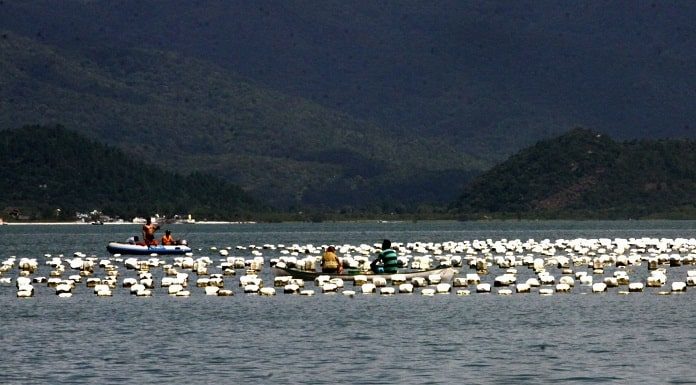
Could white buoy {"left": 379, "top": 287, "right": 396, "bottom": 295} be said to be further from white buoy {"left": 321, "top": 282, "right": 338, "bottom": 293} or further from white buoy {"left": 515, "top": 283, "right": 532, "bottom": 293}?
white buoy {"left": 515, "top": 283, "right": 532, "bottom": 293}

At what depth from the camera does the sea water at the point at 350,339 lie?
45906mm

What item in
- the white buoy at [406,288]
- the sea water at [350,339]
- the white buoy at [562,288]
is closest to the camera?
the sea water at [350,339]

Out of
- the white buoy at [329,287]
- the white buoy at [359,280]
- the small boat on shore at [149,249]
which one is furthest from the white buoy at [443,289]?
the small boat on shore at [149,249]

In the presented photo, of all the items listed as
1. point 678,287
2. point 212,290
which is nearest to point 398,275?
point 212,290

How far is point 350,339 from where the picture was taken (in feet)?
176

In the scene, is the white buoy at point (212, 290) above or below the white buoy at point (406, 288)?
below

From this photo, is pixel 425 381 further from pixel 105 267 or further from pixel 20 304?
pixel 105 267

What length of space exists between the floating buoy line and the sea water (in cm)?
184

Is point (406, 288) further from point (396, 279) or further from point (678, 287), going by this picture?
point (678, 287)

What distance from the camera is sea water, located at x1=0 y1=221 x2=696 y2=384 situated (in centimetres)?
4591

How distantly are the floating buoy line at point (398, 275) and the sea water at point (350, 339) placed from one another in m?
1.84

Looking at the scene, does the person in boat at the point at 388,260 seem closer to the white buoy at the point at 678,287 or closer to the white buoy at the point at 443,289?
the white buoy at the point at 443,289

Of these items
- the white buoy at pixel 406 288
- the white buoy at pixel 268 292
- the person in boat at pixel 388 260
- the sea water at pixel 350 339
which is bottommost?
the sea water at pixel 350 339

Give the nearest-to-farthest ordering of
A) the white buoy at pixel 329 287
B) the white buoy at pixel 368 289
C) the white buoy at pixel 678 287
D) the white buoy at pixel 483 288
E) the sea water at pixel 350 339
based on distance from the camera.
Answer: the sea water at pixel 350 339 < the white buoy at pixel 678 287 < the white buoy at pixel 483 288 < the white buoy at pixel 368 289 < the white buoy at pixel 329 287
